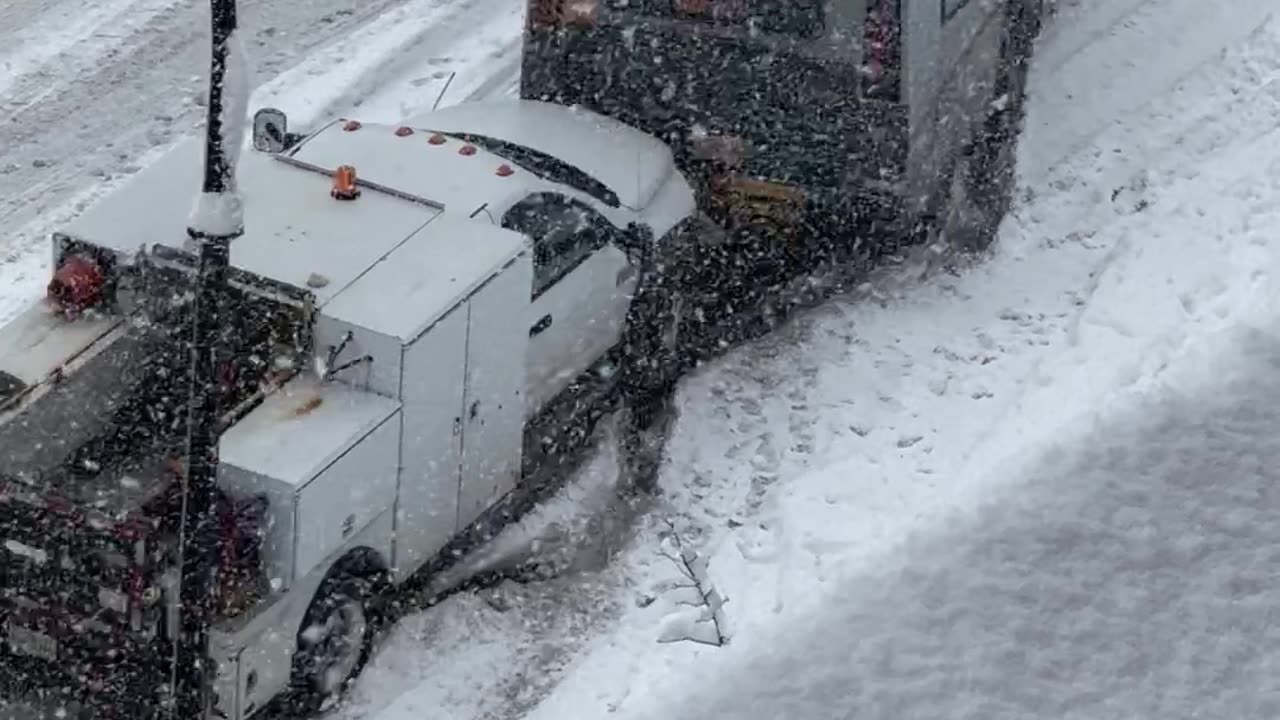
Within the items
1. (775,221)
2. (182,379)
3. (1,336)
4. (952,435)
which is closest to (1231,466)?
(952,435)

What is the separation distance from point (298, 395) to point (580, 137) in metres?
2.88

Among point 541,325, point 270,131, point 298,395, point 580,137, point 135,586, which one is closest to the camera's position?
point 135,586

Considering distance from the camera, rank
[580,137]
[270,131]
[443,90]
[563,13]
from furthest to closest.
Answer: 1. [443,90]
2. [563,13]
3. [580,137]
4. [270,131]

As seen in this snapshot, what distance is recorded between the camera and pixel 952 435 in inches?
397

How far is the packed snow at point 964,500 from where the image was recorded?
27.2ft

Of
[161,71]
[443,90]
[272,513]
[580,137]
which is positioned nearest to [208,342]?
[272,513]

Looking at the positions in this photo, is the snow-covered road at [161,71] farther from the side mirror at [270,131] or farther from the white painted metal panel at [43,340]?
the white painted metal panel at [43,340]

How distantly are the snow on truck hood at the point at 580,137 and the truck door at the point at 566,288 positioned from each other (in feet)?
1.66

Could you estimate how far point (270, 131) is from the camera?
9.88 metres

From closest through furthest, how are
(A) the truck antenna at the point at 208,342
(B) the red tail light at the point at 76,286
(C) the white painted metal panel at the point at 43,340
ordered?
(A) the truck antenna at the point at 208,342, (C) the white painted metal panel at the point at 43,340, (B) the red tail light at the point at 76,286

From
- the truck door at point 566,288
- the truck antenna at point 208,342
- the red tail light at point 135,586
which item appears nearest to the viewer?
the truck antenna at point 208,342

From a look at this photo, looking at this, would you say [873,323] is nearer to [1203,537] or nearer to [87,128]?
[1203,537]

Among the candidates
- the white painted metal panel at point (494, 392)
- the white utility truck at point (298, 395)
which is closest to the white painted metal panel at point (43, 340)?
the white utility truck at point (298, 395)

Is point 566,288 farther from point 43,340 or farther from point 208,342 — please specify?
point 208,342
